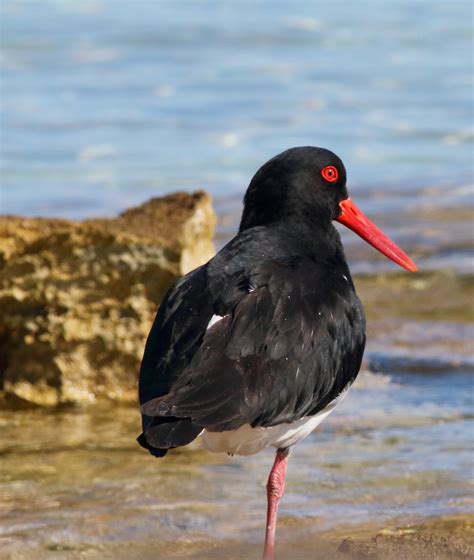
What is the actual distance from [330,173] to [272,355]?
1.09m

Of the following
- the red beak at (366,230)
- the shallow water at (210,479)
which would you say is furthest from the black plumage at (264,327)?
the shallow water at (210,479)

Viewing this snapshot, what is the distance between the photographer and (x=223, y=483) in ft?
17.9

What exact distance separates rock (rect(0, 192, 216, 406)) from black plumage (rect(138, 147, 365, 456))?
5.54ft

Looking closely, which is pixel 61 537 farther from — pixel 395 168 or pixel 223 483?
pixel 395 168

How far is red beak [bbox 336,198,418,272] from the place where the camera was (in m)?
5.22

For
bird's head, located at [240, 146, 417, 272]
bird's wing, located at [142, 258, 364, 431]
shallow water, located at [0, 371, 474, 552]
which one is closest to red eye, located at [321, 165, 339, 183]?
bird's head, located at [240, 146, 417, 272]

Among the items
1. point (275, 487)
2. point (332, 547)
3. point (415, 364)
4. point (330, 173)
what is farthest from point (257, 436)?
point (415, 364)

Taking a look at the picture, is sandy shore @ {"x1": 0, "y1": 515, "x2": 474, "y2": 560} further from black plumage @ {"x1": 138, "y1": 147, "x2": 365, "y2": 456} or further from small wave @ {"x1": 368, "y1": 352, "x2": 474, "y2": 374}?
small wave @ {"x1": 368, "y1": 352, "x2": 474, "y2": 374}

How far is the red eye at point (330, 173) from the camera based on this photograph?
4.93 meters

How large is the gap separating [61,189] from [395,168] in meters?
3.47

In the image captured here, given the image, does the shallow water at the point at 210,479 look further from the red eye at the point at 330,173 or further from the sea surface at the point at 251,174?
the red eye at the point at 330,173

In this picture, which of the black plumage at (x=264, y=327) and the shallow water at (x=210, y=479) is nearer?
the black plumage at (x=264, y=327)

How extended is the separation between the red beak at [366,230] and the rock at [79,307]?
54.7 inches

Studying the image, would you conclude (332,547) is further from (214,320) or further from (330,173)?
(330,173)
